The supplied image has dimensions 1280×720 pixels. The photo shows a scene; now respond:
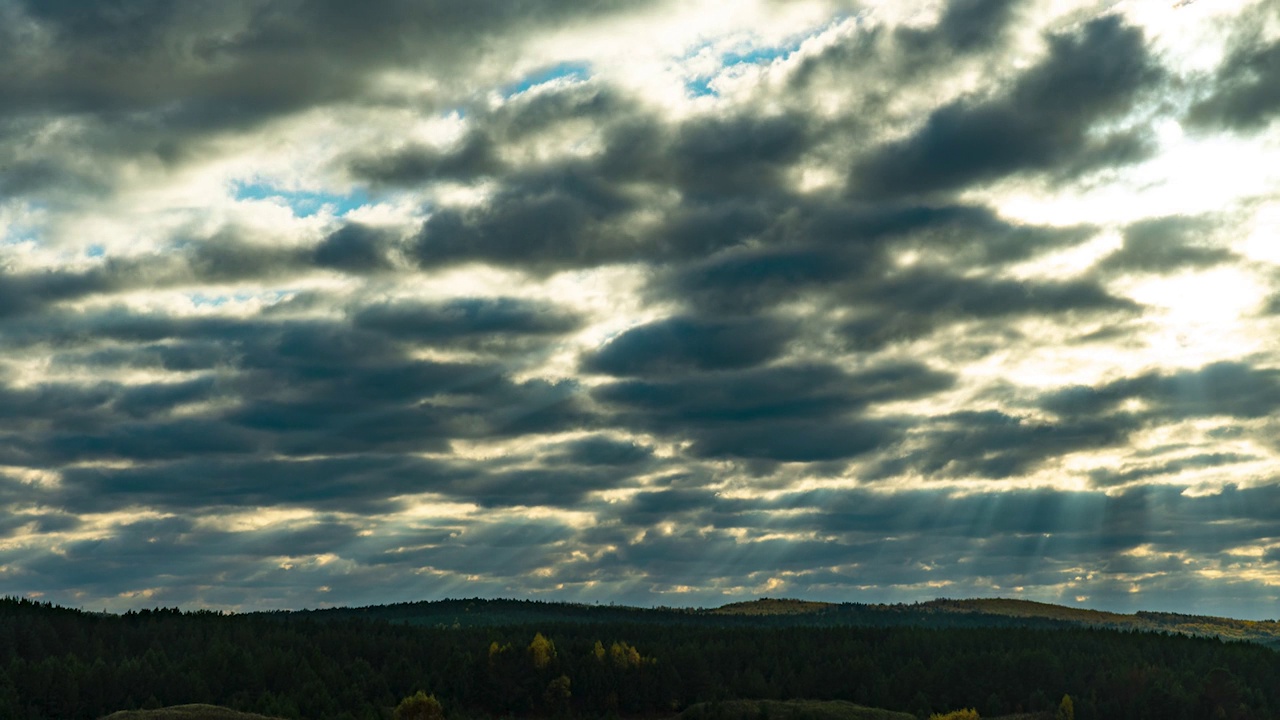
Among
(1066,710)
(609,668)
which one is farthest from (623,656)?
(1066,710)

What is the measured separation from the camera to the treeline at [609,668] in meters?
131

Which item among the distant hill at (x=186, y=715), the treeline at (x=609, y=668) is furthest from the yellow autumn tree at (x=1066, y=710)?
the distant hill at (x=186, y=715)

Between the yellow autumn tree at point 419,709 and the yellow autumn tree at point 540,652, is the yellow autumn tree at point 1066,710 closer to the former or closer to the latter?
the yellow autumn tree at point 540,652

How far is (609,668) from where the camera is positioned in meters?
160

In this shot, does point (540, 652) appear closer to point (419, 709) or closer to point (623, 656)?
point (623, 656)

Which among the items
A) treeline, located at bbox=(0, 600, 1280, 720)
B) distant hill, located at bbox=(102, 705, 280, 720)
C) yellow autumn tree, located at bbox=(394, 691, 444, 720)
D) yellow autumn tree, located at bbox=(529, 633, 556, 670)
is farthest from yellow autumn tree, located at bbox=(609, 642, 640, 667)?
distant hill, located at bbox=(102, 705, 280, 720)

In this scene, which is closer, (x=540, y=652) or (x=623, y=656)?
(x=540, y=652)

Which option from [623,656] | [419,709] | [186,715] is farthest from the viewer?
[623,656]

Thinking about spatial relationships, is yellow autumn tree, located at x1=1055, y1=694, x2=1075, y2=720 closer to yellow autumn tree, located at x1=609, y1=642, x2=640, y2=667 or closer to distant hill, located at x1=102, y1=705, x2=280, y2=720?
yellow autumn tree, located at x1=609, y1=642, x2=640, y2=667

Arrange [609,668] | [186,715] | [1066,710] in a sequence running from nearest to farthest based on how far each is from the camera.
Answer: [186,715] < [1066,710] < [609,668]

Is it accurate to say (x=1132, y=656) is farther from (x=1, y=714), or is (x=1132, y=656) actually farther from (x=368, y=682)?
(x=1, y=714)

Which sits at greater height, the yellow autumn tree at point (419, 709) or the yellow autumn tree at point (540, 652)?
the yellow autumn tree at point (540, 652)

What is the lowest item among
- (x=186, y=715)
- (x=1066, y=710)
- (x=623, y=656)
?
(x=1066, y=710)

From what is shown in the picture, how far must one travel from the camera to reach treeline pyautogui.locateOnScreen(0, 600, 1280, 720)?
13075 cm
